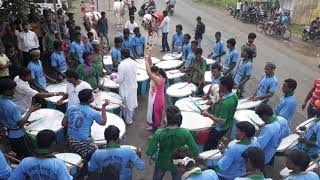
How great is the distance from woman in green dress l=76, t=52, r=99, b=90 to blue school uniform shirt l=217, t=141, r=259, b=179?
3879mm

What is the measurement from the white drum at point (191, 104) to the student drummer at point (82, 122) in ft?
7.62

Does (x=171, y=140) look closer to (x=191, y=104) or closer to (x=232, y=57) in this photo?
(x=191, y=104)

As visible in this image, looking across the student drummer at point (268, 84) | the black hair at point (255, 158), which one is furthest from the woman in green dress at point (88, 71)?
the black hair at point (255, 158)

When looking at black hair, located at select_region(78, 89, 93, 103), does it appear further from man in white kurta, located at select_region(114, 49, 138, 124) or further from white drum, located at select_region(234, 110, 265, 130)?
white drum, located at select_region(234, 110, 265, 130)

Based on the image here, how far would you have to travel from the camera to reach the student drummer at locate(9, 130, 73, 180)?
406 cm

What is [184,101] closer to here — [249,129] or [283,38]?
[249,129]

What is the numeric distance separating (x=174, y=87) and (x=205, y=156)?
335cm

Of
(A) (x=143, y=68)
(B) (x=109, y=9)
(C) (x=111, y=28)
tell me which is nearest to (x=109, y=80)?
(A) (x=143, y=68)

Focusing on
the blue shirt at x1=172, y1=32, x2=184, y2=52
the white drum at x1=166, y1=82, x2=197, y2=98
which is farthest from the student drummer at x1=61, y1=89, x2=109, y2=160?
the blue shirt at x1=172, y1=32, x2=184, y2=52

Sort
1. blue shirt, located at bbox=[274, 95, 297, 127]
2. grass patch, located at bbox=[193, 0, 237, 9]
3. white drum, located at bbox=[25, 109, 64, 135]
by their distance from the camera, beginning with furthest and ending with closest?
grass patch, located at bbox=[193, 0, 237, 9] → blue shirt, located at bbox=[274, 95, 297, 127] → white drum, located at bbox=[25, 109, 64, 135]

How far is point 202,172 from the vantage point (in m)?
3.95

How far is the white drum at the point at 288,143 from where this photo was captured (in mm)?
6095

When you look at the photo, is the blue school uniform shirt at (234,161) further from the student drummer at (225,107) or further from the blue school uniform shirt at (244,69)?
the blue school uniform shirt at (244,69)

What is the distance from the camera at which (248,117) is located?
697cm
